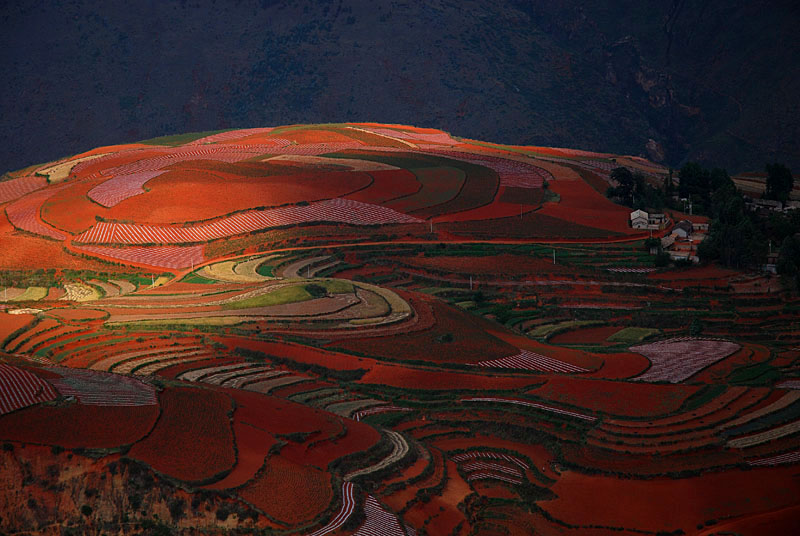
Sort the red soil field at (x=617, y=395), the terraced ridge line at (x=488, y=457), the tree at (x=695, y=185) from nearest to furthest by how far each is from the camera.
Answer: the terraced ridge line at (x=488, y=457), the red soil field at (x=617, y=395), the tree at (x=695, y=185)

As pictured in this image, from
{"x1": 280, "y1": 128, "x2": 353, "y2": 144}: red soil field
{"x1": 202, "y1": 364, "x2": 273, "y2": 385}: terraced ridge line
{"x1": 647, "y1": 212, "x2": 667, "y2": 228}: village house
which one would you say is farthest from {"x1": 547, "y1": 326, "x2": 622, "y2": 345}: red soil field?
{"x1": 280, "y1": 128, "x2": 353, "y2": 144}: red soil field

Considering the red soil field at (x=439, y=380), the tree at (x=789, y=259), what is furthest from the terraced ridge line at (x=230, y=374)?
the tree at (x=789, y=259)

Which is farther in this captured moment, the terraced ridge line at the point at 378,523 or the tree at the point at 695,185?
the tree at the point at 695,185

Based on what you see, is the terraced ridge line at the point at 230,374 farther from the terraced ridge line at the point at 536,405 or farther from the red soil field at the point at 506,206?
the red soil field at the point at 506,206

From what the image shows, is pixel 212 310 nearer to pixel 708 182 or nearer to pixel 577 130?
pixel 708 182

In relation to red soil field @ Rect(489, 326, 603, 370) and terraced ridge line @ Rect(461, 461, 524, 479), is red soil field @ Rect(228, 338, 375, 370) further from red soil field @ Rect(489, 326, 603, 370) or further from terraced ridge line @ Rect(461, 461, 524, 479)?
terraced ridge line @ Rect(461, 461, 524, 479)

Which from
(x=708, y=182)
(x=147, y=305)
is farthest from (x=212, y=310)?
(x=708, y=182)
